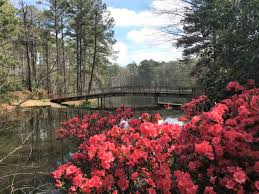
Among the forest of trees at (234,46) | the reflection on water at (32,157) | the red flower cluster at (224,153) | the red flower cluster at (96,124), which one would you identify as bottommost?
the reflection on water at (32,157)

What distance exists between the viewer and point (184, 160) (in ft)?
14.1

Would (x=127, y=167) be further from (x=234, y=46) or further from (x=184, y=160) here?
Result: (x=234, y=46)

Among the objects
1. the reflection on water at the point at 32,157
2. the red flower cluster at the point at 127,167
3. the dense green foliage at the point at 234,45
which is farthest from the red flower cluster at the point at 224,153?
the reflection on water at the point at 32,157

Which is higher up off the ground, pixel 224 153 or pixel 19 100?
pixel 224 153

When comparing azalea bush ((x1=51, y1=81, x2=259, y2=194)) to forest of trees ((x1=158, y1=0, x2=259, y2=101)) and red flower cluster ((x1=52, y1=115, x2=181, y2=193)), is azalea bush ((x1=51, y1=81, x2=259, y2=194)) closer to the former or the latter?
red flower cluster ((x1=52, y1=115, x2=181, y2=193))

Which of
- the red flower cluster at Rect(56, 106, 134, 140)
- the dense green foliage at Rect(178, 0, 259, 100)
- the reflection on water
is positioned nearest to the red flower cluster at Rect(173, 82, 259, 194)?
the dense green foliage at Rect(178, 0, 259, 100)

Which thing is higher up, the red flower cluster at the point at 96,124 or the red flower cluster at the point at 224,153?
the red flower cluster at the point at 224,153

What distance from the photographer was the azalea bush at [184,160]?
370 cm

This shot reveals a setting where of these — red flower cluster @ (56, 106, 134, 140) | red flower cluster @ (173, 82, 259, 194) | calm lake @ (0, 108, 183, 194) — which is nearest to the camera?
red flower cluster @ (173, 82, 259, 194)

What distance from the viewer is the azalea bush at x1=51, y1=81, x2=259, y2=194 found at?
12.1ft

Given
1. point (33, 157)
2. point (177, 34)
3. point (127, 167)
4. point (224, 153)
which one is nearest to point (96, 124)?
point (33, 157)

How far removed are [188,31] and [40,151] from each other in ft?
62.9

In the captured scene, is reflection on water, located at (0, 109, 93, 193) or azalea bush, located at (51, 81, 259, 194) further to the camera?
reflection on water, located at (0, 109, 93, 193)

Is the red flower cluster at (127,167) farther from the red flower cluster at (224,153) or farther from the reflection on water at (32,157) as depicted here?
the reflection on water at (32,157)
